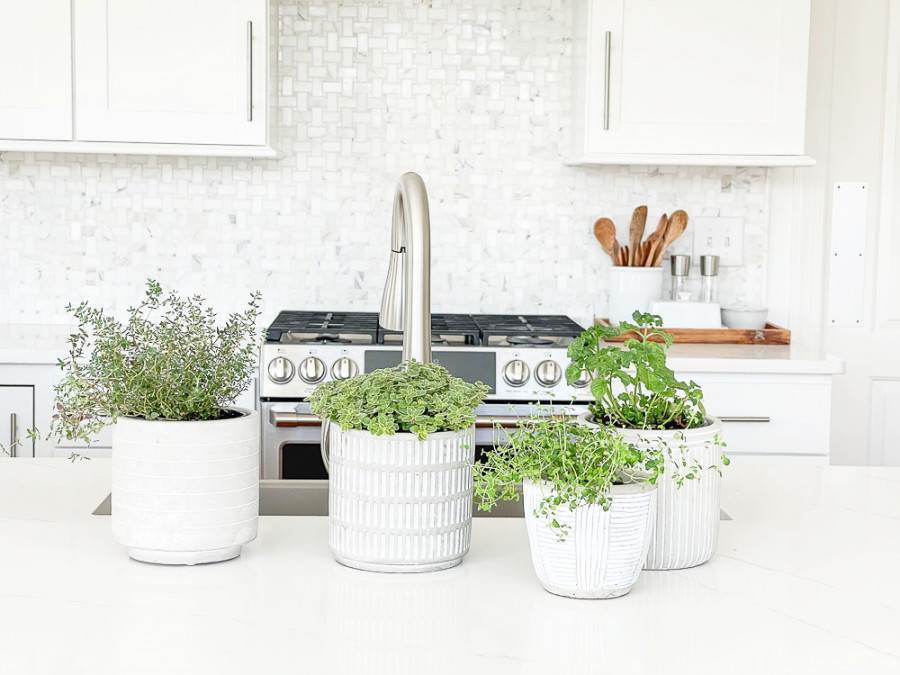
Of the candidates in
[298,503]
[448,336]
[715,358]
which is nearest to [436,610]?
[298,503]

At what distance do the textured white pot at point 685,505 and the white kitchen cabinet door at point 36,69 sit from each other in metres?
2.37

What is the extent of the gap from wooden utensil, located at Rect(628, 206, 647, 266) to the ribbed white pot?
2363mm

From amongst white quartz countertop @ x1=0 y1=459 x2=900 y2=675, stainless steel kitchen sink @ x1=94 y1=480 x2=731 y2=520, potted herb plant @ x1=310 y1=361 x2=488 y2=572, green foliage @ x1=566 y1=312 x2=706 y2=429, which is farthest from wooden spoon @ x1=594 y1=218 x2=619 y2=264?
potted herb plant @ x1=310 y1=361 x2=488 y2=572

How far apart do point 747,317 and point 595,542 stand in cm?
248

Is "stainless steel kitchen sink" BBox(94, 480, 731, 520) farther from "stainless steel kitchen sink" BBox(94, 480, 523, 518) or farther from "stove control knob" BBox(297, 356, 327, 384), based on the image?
"stove control knob" BBox(297, 356, 327, 384)

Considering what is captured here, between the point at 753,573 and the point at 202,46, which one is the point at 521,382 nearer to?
the point at 202,46

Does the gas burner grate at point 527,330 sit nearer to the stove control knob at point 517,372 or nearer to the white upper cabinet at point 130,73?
the stove control knob at point 517,372

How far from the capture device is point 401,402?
113 centimetres

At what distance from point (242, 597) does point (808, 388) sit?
2225mm

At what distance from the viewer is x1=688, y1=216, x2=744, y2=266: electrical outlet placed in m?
3.49

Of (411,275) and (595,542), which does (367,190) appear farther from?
(595,542)

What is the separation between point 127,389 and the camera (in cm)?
113

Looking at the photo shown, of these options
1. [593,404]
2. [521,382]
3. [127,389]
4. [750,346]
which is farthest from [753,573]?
[750,346]

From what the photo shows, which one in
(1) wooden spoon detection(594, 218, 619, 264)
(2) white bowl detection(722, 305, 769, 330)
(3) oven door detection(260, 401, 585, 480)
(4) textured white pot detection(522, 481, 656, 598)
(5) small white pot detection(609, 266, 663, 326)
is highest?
(1) wooden spoon detection(594, 218, 619, 264)
